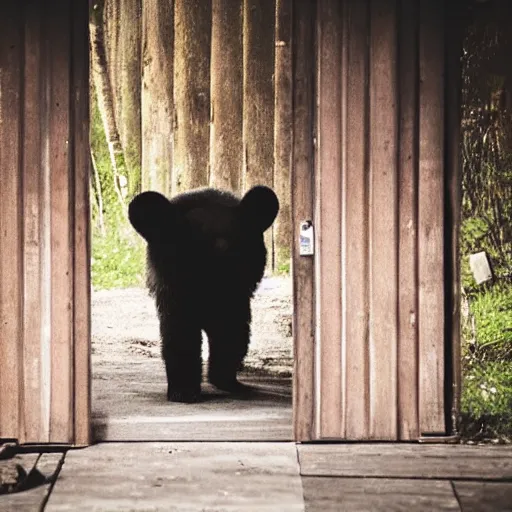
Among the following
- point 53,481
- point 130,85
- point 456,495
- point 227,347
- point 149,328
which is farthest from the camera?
point 130,85

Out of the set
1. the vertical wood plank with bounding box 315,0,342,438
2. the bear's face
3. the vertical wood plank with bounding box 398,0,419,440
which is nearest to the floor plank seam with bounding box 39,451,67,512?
→ the vertical wood plank with bounding box 315,0,342,438

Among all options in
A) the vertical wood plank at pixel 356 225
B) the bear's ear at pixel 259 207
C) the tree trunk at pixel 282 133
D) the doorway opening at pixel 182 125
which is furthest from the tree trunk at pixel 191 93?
the vertical wood plank at pixel 356 225

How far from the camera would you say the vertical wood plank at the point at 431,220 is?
17.3ft

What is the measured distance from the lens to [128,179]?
12.1 meters

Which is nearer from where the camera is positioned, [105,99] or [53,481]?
[53,481]

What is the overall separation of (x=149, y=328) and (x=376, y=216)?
15.3 ft

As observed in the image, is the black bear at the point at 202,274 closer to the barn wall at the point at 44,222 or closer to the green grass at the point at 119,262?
the barn wall at the point at 44,222

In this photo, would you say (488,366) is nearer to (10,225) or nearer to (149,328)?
(10,225)

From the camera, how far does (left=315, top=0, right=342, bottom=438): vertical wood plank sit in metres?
5.27

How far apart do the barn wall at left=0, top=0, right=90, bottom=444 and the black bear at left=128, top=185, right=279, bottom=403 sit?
126cm

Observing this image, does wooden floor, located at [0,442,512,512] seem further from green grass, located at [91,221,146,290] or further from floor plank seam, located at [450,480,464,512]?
green grass, located at [91,221,146,290]

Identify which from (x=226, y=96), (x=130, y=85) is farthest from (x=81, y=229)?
(x=130, y=85)

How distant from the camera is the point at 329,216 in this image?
5309 mm

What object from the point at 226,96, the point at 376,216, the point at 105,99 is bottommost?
the point at 376,216
